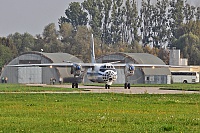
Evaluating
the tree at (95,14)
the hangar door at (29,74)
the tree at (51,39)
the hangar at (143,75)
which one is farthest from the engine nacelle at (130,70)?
the tree at (95,14)

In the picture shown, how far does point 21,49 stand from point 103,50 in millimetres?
25012

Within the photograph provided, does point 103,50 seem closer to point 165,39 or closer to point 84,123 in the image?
point 165,39

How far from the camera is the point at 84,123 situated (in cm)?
2356

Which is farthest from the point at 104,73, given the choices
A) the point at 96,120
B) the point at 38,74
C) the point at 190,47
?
the point at 190,47

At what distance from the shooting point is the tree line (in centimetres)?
17038

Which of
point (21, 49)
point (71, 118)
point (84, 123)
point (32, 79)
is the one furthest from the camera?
point (21, 49)

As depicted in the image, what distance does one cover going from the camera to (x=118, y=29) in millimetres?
190500

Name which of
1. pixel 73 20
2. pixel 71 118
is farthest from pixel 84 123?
pixel 73 20

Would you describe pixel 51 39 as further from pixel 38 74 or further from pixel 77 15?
pixel 38 74

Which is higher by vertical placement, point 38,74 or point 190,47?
point 190,47

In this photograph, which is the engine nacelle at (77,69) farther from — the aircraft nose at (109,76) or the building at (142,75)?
the building at (142,75)

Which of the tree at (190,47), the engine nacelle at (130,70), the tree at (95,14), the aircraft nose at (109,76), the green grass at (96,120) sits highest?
the tree at (95,14)

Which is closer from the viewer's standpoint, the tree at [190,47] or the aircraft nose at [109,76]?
the aircraft nose at [109,76]

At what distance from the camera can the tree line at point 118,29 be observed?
559 feet
